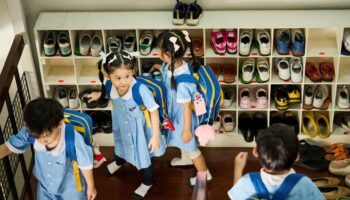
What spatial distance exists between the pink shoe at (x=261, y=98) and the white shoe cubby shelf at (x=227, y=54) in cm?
5

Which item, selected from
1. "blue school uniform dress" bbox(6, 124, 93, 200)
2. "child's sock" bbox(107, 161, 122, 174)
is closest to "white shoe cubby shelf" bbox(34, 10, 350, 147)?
"child's sock" bbox(107, 161, 122, 174)

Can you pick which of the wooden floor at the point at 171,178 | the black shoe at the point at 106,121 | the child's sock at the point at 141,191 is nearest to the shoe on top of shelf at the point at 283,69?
the wooden floor at the point at 171,178

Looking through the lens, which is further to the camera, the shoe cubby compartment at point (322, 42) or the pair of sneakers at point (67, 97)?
the pair of sneakers at point (67, 97)

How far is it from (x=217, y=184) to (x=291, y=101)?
88 cm

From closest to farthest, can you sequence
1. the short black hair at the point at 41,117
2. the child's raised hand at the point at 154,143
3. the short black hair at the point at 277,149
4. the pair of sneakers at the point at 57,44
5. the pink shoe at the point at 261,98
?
1. the short black hair at the point at 277,149
2. the short black hair at the point at 41,117
3. the child's raised hand at the point at 154,143
4. the pair of sneakers at the point at 57,44
5. the pink shoe at the point at 261,98

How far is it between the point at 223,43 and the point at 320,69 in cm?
81

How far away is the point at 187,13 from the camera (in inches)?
170

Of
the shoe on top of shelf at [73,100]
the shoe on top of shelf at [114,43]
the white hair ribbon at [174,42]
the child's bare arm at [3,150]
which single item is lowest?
the shoe on top of shelf at [73,100]

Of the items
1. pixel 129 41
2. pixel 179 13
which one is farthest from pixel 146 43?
pixel 179 13

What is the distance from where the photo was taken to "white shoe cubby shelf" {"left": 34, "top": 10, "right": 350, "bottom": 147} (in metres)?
4.34

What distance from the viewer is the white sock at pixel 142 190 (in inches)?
168

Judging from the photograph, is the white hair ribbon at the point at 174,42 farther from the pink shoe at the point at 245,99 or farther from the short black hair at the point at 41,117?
the pink shoe at the point at 245,99

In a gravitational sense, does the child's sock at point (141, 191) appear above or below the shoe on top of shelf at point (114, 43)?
below

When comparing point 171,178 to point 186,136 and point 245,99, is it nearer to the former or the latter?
point 186,136
